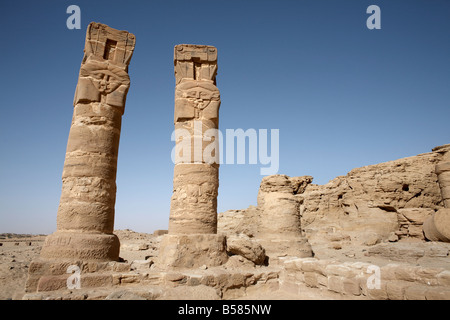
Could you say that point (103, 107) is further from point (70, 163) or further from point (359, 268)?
point (359, 268)

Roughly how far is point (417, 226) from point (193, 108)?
14.0 meters

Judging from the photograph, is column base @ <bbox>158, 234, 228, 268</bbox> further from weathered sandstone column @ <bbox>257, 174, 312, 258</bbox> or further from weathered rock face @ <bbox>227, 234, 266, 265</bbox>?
weathered sandstone column @ <bbox>257, 174, 312, 258</bbox>

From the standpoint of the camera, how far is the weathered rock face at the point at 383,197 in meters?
18.1

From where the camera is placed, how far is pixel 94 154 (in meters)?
6.77

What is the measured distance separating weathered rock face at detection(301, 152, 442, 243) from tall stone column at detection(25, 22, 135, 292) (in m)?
15.5

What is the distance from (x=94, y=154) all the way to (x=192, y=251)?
3196mm

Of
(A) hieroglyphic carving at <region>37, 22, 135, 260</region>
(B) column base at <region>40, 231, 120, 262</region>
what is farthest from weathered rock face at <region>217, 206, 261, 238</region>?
(B) column base at <region>40, 231, 120, 262</region>

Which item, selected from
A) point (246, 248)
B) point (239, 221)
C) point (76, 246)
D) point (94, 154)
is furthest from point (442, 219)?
point (239, 221)

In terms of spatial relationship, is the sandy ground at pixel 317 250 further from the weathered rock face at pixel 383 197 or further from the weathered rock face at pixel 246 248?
the weathered rock face at pixel 383 197

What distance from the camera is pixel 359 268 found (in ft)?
18.2

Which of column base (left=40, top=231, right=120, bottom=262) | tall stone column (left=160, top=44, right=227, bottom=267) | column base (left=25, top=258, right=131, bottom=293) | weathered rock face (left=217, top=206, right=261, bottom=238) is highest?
tall stone column (left=160, top=44, right=227, bottom=267)

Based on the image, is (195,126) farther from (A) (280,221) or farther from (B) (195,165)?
(A) (280,221)

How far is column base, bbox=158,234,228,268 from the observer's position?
21.6 feet
